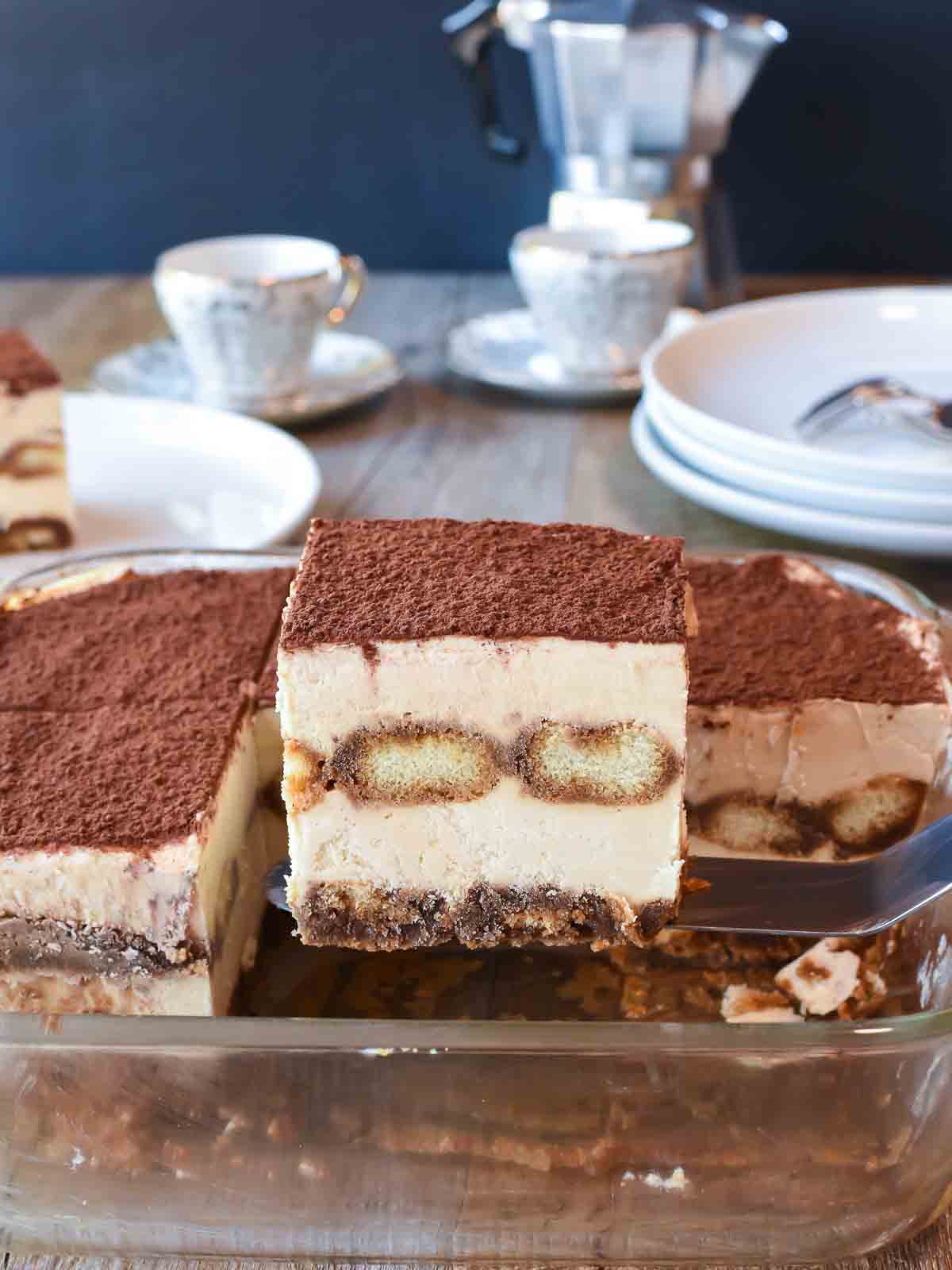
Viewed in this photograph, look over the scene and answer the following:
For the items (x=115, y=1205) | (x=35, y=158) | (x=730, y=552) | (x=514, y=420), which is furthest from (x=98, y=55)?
(x=115, y=1205)

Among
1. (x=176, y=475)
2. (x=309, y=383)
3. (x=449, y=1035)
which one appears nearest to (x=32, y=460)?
(x=176, y=475)

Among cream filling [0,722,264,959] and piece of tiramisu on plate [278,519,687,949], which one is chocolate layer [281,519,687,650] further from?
cream filling [0,722,264,959]

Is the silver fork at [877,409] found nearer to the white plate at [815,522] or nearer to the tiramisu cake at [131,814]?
the white plate at [815,522]

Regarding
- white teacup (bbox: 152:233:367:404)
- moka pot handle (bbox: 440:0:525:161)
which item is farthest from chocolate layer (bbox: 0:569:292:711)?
moka pot handle (bbox: 440:0:525:161)

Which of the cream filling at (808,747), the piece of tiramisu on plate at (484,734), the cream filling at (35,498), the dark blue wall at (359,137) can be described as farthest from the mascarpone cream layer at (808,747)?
the dark blue wall at (359,137)

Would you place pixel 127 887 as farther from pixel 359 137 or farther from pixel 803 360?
pixel 359 137

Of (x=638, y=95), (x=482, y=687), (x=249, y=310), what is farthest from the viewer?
(x=638, y=95)

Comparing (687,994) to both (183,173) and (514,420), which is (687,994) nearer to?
(514,420)
